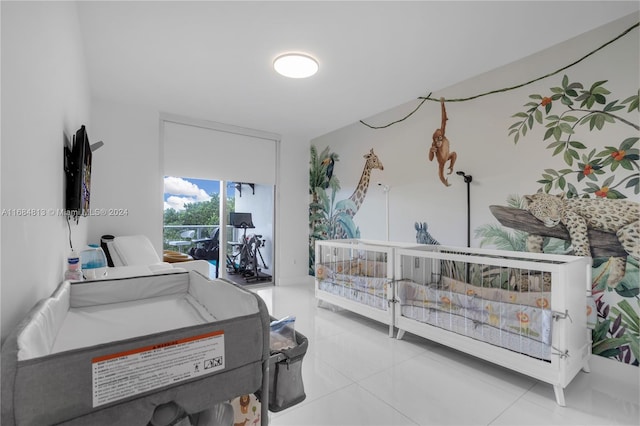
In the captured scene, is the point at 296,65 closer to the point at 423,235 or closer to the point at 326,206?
the point at 423,235

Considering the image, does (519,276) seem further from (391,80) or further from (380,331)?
(391,80)

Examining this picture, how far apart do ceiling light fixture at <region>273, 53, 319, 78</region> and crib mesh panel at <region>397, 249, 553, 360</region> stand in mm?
1902

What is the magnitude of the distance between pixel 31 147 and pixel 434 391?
2371 millimetres

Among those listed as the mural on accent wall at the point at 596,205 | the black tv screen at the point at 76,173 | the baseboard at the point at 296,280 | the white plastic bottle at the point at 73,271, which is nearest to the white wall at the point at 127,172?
the baseboard at the point at 296,280

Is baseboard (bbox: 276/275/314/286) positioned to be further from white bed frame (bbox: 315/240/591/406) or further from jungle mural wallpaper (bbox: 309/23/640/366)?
jungle mural wallpaper (bbox: 309/23/640/366)

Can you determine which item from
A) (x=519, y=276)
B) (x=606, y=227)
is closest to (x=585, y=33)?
(x=606, y=227)

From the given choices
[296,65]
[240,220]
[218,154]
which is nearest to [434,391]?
[296,65]

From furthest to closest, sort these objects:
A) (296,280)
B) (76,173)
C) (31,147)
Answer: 1. (296,280)
2. (76,173)
3. (31,147)

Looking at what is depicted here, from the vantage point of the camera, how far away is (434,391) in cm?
191

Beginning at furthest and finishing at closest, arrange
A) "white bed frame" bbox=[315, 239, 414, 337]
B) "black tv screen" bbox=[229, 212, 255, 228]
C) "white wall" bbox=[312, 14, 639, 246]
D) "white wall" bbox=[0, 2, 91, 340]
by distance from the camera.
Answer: "black tv screen" bbox=[229, 212, 255, 228] < "white bed frame" bbox=[315, 239, 414, 337] < "white wall" bbox=[312, 14, 639, 246] < "white wall" bbox=[0, 2, 91, 340]

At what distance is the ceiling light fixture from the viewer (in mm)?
2539

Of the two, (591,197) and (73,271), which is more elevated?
(591,197)

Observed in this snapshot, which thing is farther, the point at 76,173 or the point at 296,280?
the point at 296,280

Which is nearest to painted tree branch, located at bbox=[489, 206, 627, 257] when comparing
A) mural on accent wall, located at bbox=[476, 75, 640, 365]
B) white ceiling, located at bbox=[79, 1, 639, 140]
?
mural on accent wall, located at bbox=[476, 75, 640, 365]
